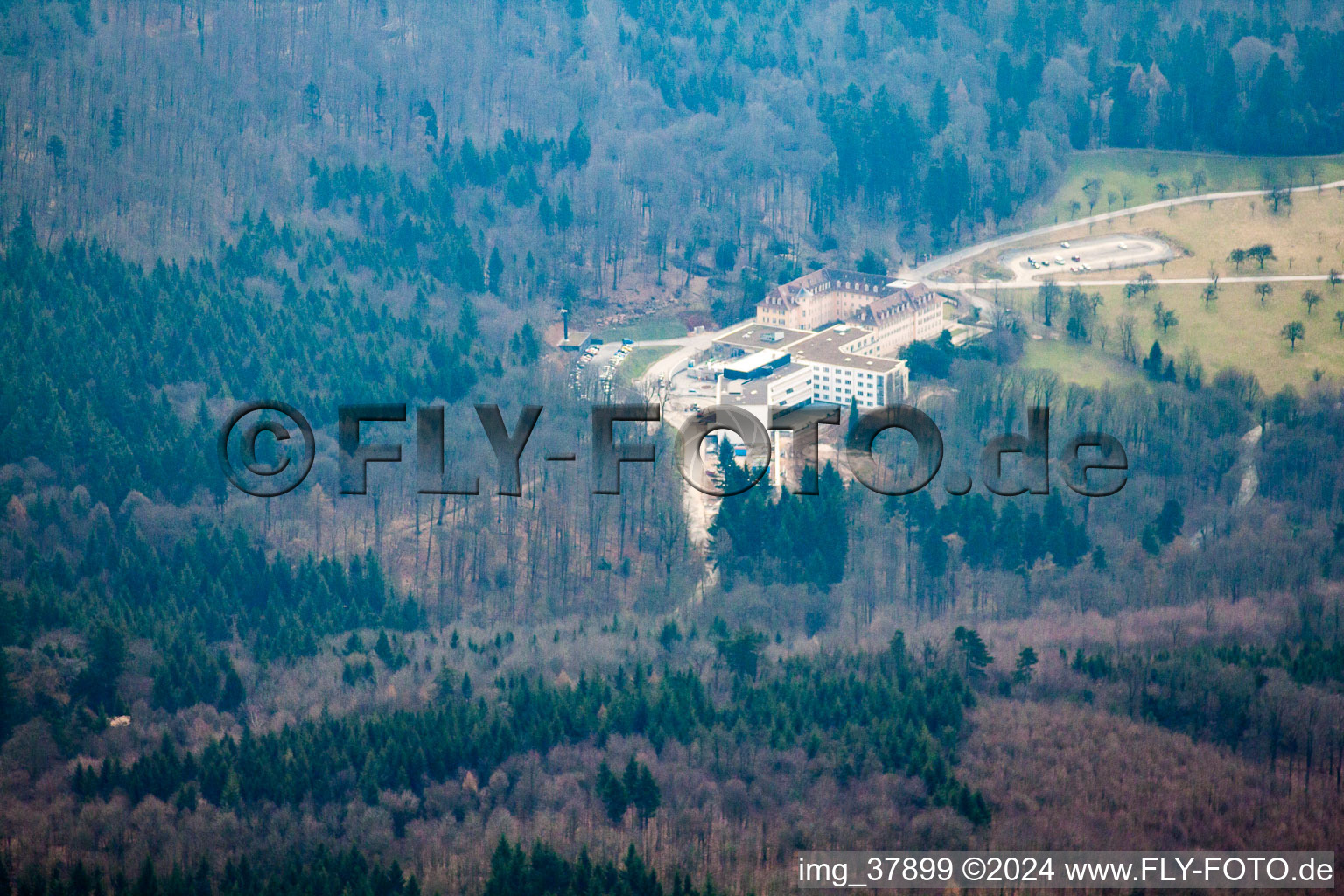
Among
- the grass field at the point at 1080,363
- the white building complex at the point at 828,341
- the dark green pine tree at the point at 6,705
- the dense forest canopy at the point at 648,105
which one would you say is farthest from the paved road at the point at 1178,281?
the dark green pine tree at the point at 6,705

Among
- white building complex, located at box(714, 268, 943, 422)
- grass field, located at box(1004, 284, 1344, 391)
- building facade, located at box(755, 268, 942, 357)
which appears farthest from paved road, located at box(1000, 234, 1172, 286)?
white building complex, located at box(714, 268, 943, 422)

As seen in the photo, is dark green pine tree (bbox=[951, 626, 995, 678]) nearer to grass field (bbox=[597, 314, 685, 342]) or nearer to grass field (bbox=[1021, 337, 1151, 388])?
grass field (bbox=[1021, 337, 1151, 388])

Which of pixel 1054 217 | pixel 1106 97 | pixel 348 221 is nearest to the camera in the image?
pixel 348 221

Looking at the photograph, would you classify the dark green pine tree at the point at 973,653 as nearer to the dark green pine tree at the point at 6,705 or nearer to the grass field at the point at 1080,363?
the grass field at the point at 1080,363

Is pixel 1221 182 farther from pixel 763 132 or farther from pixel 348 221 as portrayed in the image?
pixel 348 221

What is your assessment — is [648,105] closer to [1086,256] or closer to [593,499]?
[1086,256]

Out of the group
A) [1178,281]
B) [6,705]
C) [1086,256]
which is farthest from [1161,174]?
[6,705]

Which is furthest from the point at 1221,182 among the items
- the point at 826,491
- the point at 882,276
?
the point at 826,491

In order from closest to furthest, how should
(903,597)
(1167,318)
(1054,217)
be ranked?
(903,597) → (1167,318) → (1054,217)
